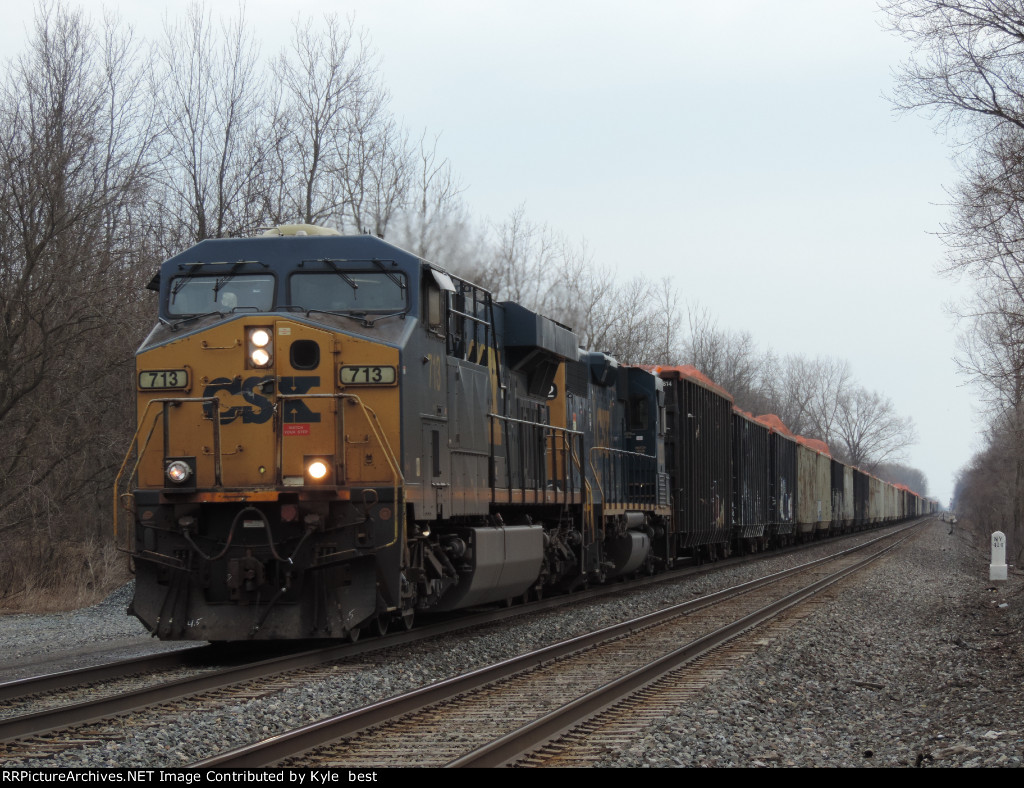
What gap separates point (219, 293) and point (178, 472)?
A: 173cm

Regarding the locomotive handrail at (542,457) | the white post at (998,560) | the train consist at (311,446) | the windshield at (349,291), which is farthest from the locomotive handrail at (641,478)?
the white post at (998,560)

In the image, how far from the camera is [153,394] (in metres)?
9.63

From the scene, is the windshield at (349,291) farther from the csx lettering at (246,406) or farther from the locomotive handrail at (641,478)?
the locomotive handrail at (641,478)

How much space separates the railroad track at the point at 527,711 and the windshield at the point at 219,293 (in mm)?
3935

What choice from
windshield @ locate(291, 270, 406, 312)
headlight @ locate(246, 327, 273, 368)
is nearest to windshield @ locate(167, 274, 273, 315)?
windshield @ locate(291, 270, 406, 312)

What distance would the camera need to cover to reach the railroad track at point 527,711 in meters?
5.85

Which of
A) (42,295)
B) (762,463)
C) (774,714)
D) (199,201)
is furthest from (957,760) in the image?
(762,463)

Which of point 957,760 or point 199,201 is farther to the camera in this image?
point 199,201

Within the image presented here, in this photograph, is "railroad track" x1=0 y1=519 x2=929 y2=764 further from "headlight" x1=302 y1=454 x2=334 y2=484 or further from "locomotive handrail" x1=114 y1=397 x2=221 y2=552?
"headlight" x1=302 y1=454 x2=334 y2=484

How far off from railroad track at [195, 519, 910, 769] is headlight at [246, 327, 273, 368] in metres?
3.23

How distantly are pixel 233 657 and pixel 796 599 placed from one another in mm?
8872

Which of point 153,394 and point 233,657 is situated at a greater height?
point 153,394

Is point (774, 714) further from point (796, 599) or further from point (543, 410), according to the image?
point (796, 599)

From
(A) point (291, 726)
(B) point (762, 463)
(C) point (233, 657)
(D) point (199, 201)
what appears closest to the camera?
(A) point (291, 726)
